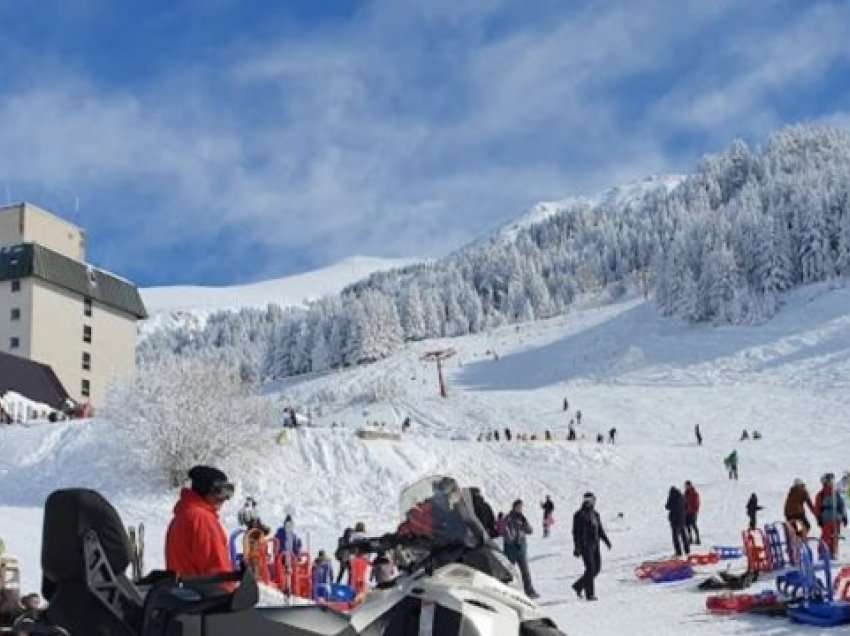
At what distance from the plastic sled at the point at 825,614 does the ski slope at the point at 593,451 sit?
333 mm

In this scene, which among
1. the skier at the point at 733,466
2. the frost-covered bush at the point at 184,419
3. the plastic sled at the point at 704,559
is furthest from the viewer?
the skier at the point at 733,466

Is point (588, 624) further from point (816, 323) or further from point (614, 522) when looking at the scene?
point (816, 323)

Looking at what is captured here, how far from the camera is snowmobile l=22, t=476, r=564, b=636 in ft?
13.0

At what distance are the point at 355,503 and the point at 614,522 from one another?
947 centimetres

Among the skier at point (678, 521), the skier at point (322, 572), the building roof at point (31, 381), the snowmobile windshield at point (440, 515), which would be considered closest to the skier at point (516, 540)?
the skier at point (322, 572)

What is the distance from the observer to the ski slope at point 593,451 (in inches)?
919

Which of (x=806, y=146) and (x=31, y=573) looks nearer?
(x=31, y=573)

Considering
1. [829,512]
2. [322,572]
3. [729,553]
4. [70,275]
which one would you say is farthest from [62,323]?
[829,512]

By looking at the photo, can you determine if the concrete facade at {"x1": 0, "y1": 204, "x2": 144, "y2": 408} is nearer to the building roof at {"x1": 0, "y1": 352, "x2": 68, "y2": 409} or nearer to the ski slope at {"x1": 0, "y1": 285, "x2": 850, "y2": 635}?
the building roof at {"x1": 0, "y1": 352, "x2": 68, "y2": 409}

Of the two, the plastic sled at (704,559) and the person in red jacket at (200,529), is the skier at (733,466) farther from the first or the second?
the person in red jacket at (200,529)

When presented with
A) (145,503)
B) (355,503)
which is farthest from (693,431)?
(145,503)

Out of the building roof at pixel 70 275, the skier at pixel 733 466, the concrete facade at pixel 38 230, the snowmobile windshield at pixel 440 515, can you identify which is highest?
the concrete facade at pixel 38 230

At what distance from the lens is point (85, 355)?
74250 millimetres

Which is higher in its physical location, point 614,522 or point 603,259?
point 603,259
